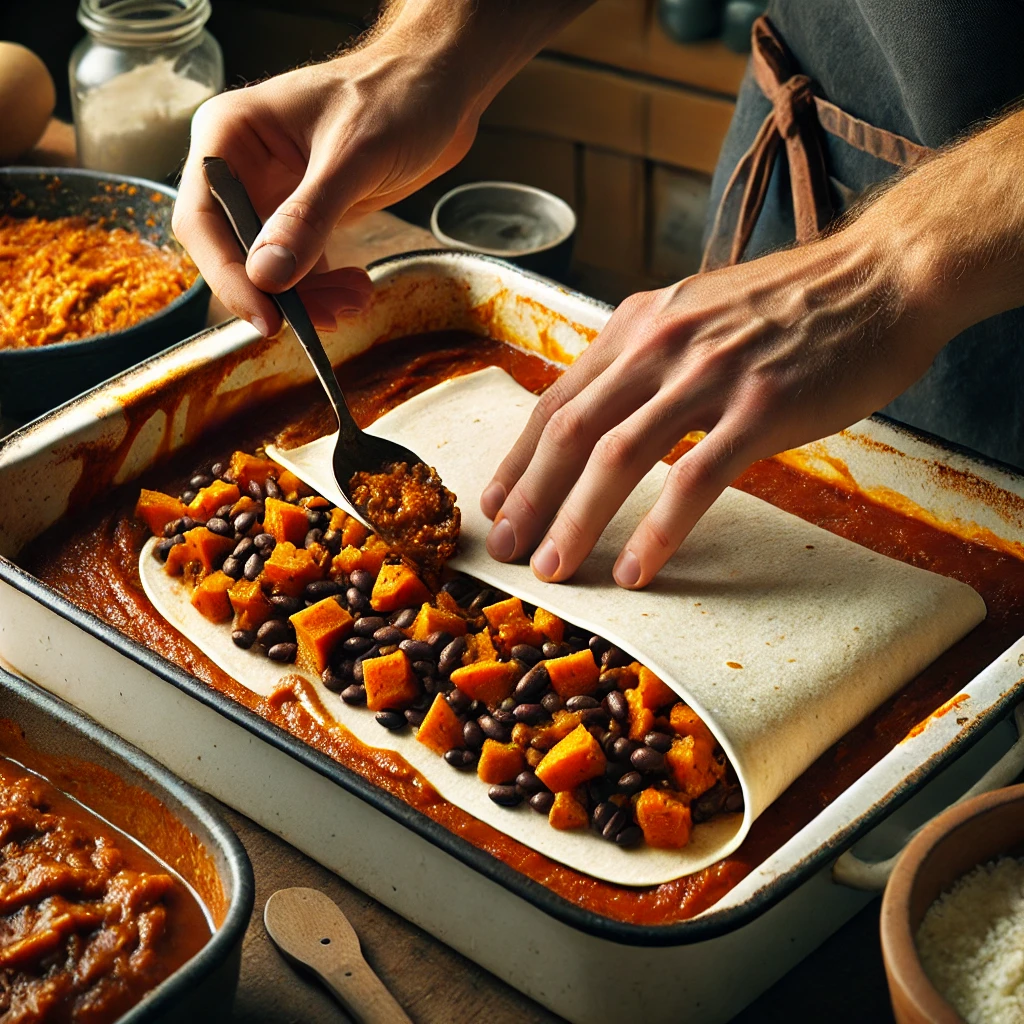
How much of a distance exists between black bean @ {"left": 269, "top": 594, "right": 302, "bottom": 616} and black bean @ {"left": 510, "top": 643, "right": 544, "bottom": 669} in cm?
37

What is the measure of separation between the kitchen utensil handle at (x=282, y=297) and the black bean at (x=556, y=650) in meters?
0.52

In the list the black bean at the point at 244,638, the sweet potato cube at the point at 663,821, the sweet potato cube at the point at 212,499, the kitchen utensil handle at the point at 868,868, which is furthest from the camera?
the sweet potato cube at the point at 212,499

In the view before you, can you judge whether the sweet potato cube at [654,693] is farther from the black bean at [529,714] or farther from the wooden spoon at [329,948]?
the wooden spoon at [329,948]

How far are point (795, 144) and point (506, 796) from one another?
1.55m

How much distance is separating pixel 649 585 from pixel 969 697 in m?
0.50

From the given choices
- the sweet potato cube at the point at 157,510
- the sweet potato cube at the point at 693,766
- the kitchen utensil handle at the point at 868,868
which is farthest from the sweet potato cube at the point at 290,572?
the kitchen utensil handle at the point at 868,868

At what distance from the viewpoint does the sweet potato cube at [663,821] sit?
63.9 inches

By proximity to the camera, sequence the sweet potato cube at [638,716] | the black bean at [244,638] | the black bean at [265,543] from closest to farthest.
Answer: the sweet potato cube at [638,716] < the black bean at [244,638] < the black bean at [265,543]

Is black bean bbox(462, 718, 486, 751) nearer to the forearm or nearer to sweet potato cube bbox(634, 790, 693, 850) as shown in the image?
sweet potato cube bbox(634, 790, 693, 850)

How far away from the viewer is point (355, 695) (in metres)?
1.84

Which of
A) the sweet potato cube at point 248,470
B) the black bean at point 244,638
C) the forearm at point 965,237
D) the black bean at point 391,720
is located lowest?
the black bean at point 244,638

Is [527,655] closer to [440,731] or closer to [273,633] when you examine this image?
[440,731]

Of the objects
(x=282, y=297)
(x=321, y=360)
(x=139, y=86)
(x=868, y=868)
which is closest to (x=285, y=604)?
(x=321, y=360)

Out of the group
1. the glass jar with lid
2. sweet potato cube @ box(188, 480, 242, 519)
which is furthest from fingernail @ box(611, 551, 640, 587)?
the glass jar with lid
